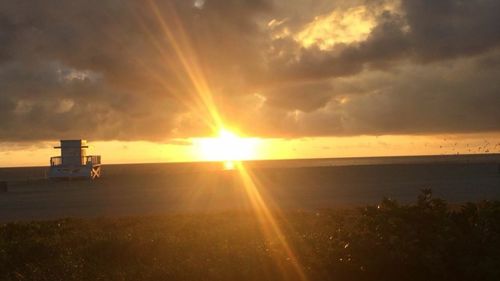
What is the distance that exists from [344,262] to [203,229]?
819cm

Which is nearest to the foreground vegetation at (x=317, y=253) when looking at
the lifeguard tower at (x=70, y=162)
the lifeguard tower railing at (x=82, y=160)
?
the lifeguard tower at (x=70, y=162)

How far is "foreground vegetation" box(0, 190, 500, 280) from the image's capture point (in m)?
12.5

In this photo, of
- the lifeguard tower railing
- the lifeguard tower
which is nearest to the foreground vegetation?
the lifeguard tower

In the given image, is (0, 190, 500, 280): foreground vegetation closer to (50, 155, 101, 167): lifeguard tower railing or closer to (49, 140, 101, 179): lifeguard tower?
(49, 140, 101, 179): lifeguard tower

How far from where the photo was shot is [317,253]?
13750mm

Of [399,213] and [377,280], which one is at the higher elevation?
[399,213]

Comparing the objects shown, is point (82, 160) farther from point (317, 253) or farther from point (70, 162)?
point (317, 253)

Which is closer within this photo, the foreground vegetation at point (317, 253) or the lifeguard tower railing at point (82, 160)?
the foreground vegetation at point (317, 253)

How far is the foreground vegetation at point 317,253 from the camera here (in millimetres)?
12469

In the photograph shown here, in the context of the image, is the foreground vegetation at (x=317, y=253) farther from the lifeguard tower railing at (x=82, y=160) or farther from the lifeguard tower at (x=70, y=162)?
the lifeguard tower railing at (x=82, y=160)

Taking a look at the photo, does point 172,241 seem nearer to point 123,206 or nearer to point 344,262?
point 344,262

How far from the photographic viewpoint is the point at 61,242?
58.0 feet

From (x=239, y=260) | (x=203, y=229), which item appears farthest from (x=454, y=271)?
(x=203, y=229)

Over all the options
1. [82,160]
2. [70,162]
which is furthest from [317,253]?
[82,160]
